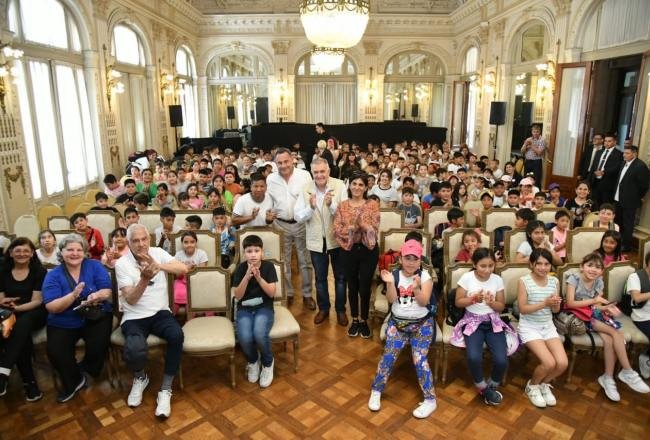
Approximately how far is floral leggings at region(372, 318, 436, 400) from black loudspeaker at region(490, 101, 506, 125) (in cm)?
879

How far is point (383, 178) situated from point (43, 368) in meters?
4.55

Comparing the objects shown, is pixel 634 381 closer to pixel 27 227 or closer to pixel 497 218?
pixel 497 218

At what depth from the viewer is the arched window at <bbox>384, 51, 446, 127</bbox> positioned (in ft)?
56.5

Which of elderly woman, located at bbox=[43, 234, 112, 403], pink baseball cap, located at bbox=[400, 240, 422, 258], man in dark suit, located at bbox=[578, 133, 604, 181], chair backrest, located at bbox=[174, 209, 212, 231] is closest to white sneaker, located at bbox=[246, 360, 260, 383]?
elderly woman, located at bbox=[43, 234, 112, 403]

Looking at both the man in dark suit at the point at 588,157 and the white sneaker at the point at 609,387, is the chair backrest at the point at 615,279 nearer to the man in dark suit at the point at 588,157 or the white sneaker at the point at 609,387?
the white sneaker at the point at 609,387

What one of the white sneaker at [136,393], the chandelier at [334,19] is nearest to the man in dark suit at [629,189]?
the chandelier at [334,19]

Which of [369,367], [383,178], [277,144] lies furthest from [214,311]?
[277,144]

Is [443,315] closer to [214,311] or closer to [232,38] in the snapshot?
[214,311]

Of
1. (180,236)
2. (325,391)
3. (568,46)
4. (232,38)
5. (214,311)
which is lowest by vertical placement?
(325,391)

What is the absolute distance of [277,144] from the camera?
14578mm

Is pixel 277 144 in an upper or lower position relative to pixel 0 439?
upper

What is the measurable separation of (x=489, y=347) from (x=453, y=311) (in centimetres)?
38

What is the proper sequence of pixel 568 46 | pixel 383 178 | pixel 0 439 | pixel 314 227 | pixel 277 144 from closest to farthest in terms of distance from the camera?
pixel 0 439 < pixel 314 227 < pixel 383 178 < pixel 568 46 < pixel 277 144

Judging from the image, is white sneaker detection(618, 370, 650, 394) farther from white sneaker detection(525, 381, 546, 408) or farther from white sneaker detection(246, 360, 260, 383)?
white sneaker detection(246, 360, 260, 383)
